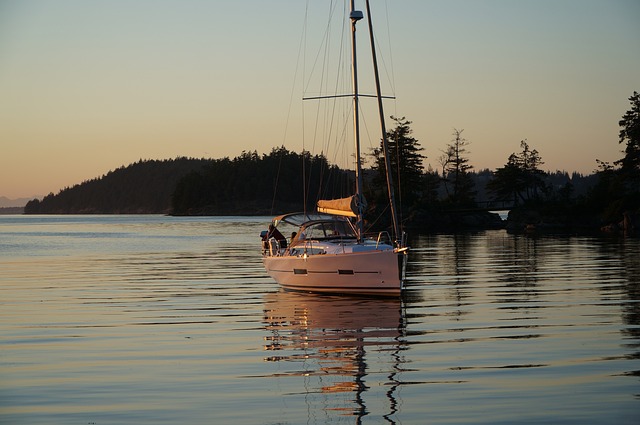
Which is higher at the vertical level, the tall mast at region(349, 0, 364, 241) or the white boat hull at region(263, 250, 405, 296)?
the tall mast at region(349, 0, 364, 241)

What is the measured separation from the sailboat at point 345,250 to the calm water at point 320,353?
0.68 m

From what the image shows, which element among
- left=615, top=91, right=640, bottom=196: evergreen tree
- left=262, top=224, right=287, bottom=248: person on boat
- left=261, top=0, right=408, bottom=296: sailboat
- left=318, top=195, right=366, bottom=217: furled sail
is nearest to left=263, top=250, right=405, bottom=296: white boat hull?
left=261, top=0, right=408, bottom=296: sailboat

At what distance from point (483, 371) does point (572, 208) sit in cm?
9472

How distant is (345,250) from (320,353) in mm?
11020

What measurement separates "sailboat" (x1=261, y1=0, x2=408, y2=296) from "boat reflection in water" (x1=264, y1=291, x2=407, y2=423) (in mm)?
674

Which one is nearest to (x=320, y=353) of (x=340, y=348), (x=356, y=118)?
(x=340, y=348)

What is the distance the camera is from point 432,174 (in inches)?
6078

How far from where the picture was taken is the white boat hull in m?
27.6

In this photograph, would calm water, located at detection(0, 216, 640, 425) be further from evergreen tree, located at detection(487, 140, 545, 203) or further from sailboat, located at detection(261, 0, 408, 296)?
evergreen tree, located at detection(487, 140, 545, 203)

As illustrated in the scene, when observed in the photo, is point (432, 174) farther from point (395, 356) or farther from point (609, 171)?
point (395, 356)

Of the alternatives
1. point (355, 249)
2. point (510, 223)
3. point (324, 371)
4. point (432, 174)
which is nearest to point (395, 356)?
point (324, 371)

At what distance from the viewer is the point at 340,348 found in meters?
18.4

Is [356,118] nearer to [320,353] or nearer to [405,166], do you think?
[320,353]

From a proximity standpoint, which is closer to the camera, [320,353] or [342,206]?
[320,353]
